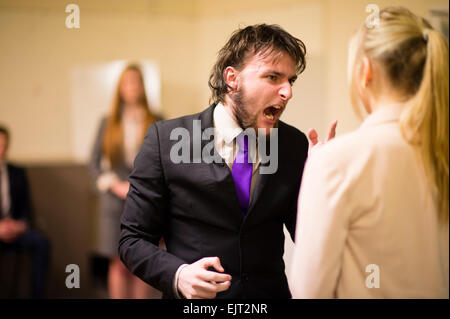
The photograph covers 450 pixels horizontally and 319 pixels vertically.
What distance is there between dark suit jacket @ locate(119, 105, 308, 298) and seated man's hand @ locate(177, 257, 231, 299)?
7 cm

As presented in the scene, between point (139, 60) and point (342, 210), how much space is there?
2.90m

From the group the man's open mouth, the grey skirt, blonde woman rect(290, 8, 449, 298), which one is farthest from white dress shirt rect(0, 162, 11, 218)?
blonde woman rect(290, 8, 449, 298)

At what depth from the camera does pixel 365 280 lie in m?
1.01

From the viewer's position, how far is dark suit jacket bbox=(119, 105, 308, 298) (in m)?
1.23

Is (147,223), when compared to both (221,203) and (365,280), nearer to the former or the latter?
(221,203)

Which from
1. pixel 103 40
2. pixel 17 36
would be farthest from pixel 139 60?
pixel 17 36

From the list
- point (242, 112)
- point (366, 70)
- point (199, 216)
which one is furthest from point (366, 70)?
point (199, 216)

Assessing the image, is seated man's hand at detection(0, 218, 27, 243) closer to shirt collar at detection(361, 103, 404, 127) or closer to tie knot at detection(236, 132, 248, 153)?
tie knot at detection(236, 132, 248, 153)

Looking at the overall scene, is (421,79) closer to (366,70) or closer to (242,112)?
(366,70)

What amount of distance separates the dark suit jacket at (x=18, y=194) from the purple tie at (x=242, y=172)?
2.42 metres

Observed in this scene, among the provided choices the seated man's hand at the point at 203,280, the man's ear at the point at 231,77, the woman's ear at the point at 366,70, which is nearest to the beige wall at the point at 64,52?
the man's ear at the point at 231,77

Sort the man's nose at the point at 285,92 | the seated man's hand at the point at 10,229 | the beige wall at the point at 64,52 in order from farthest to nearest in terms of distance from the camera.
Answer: the beige wall at the point at 64,52, the seated man's hand at the point at 10,229, the man's nose at the point at 285,92

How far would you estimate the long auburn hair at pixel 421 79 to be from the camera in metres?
0.97

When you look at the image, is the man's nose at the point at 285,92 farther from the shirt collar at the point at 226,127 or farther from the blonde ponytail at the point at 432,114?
the blonde ponytail at the point at 432,114
